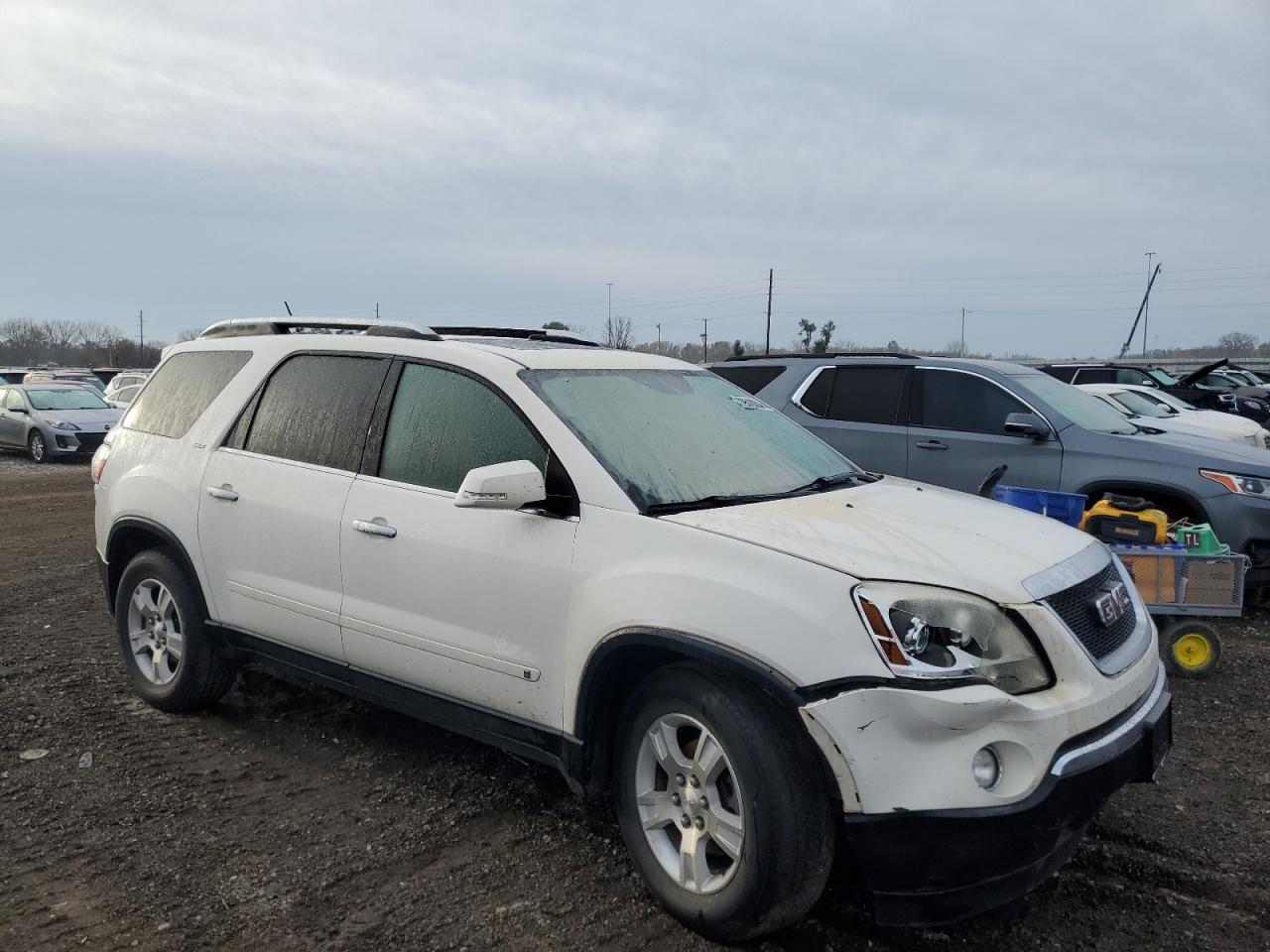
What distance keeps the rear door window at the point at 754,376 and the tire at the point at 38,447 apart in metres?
15.8

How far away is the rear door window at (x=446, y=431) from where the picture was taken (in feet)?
11.5

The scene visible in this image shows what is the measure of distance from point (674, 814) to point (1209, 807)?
235 centimetres

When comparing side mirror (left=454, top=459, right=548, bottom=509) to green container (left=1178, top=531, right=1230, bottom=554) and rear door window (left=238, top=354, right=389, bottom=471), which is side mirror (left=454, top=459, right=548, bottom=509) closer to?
rear door window (left=238, top=354, right=389, bottom=471)

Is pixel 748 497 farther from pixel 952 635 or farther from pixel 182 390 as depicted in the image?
pixel 182 390

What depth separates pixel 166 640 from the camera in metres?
4.78

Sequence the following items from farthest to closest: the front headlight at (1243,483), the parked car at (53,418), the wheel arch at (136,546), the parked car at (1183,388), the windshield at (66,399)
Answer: the parked car at (1183,388) → the windshield at (66,399) → the parked car at (53,418) → the front headlight at (1243,483) → the wheel arch at (136,546)

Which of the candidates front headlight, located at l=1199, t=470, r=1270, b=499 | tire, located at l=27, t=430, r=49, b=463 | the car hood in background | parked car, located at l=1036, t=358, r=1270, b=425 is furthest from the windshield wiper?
tire, located at l=27, t=430, r=49, b=463

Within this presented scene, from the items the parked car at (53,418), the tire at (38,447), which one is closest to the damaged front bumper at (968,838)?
the parked car at (53,418)

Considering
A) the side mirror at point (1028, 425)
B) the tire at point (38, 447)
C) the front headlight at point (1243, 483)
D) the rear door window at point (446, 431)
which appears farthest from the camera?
the tire at point (38, 447)

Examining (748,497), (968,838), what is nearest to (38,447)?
(748,497)

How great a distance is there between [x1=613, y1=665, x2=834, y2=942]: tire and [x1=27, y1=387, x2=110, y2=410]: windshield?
66.2ft

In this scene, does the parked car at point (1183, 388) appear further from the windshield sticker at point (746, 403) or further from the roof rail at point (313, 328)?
the roof rail at point (313, 328)

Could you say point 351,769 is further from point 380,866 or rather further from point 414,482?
point 414,482

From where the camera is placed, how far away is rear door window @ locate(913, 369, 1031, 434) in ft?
24.3
